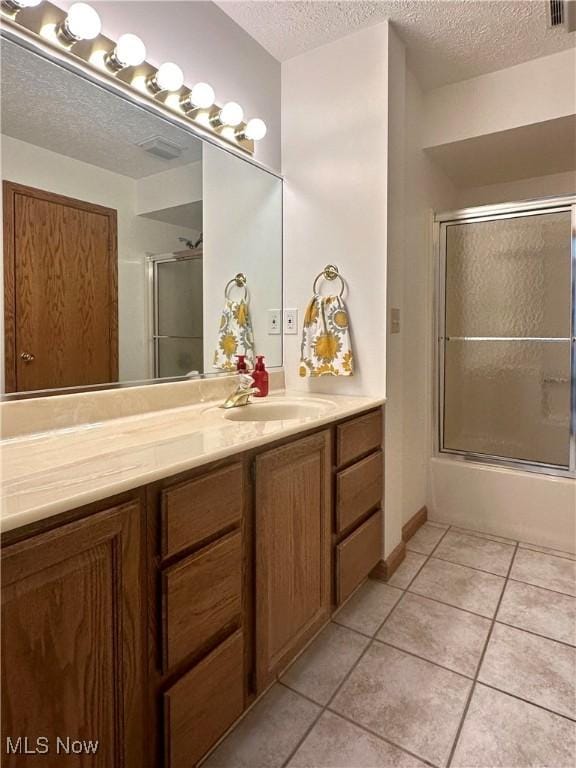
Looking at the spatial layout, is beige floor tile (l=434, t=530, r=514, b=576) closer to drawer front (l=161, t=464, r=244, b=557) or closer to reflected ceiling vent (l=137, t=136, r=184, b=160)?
drawer front (l=161, t=464, r=244, b=557)

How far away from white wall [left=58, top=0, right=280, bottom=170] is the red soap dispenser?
95 centimetres

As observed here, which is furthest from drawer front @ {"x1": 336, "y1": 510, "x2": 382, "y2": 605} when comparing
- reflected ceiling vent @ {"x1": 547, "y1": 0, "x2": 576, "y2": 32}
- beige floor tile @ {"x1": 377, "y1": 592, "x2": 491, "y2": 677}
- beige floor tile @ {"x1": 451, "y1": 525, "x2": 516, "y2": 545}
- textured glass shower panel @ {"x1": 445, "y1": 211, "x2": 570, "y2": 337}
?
reflected ceiling vent @ {"x1": 547, "y1": 0, "x2": 576, "y2": 32}

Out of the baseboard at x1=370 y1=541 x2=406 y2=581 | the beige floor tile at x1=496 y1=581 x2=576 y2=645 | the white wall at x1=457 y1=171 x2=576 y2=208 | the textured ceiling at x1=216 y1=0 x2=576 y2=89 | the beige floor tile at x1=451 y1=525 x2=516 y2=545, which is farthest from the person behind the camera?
the white wall at x1=457 y1=171 x2=576 y2=208

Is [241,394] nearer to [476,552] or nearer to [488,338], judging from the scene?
[476,552]

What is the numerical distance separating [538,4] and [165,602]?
2.43 metres

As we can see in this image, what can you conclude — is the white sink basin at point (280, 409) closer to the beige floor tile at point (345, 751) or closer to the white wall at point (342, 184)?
the white wall at point (342, 184)

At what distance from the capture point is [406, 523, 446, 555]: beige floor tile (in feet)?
7.23

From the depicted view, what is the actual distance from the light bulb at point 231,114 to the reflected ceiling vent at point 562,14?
125cm

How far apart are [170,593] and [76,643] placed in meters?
0.19

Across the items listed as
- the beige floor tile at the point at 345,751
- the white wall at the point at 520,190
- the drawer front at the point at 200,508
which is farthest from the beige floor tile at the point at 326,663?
the white wall at the point at 520,190

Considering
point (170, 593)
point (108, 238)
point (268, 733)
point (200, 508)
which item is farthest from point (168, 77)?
point (268, 733)

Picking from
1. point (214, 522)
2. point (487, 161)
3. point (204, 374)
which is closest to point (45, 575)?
point (214, 522)

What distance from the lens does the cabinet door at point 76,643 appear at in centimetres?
64

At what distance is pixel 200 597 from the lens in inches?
36.8
